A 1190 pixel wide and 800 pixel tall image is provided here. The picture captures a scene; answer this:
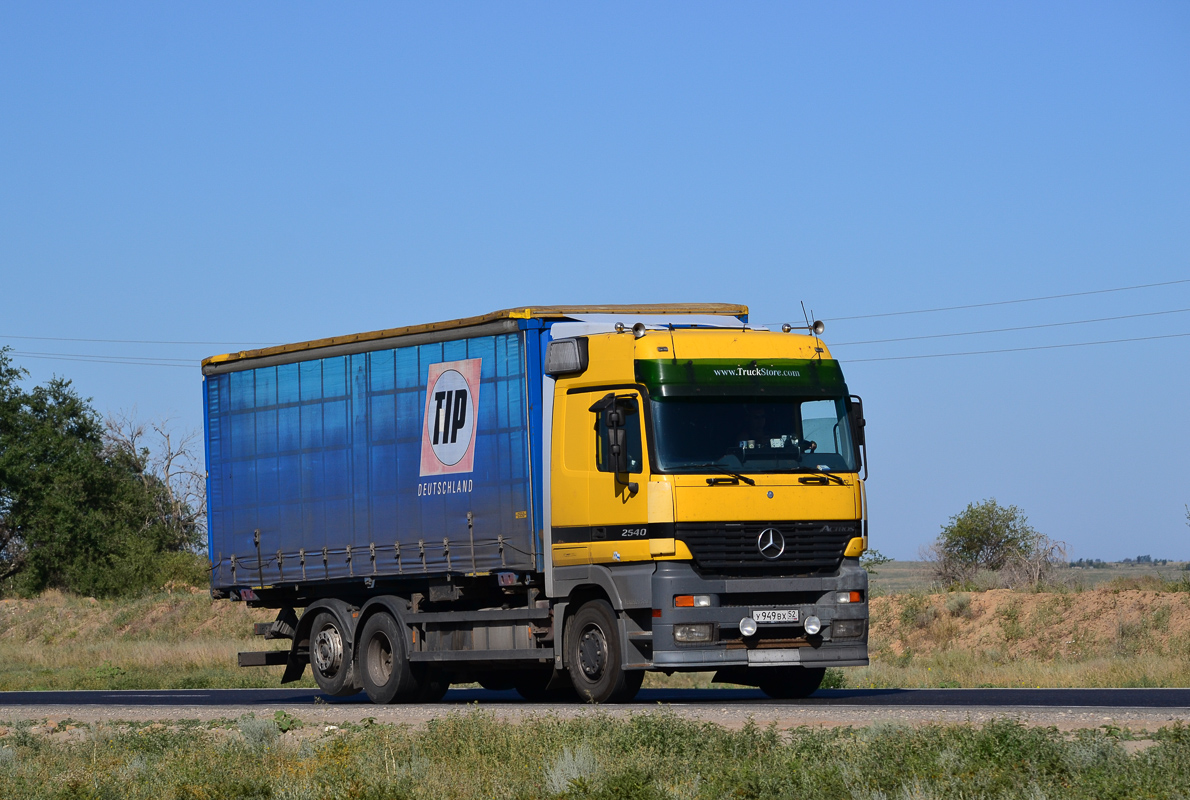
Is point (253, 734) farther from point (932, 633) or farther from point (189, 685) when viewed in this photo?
point (932, 633)

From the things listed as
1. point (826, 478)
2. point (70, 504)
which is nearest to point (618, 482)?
point (826, 478)

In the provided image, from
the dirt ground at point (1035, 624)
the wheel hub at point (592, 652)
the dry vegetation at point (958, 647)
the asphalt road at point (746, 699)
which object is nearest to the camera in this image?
the asphalt road at point (746, 699)

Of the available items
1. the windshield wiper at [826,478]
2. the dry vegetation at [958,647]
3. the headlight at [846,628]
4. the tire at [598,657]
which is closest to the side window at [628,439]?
the tire at [598,657]

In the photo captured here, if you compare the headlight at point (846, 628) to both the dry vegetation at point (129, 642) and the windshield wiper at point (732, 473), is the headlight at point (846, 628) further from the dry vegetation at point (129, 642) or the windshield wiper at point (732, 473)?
the dry vegetation at point (129, 642)

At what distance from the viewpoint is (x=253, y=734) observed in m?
14.1

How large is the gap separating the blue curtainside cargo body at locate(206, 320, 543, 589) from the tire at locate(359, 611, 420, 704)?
749mm

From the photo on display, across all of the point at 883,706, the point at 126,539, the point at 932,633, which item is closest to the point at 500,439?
the point at 883,706

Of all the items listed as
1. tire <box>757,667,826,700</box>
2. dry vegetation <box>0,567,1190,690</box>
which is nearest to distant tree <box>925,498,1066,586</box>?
dry vegetation <box>0,567,1190,690</box>

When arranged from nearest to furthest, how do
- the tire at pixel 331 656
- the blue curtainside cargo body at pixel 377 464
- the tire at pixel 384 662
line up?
1. the blue curtainside cargo body at pixel 377 464
2. the tire at pixel 384 662
3. the tire at pixel 331 656

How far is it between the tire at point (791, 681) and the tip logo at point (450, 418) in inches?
172

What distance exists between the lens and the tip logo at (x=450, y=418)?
18188 mm

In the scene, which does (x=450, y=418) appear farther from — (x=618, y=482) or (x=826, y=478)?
(x=826, y=478)

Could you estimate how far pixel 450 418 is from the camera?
727 inches

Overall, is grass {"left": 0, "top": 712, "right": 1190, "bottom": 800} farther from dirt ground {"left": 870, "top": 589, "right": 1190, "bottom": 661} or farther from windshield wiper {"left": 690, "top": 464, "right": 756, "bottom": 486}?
dirt ground {"left": 870, "top": 589, "right": 1190, "bottom": 661}
